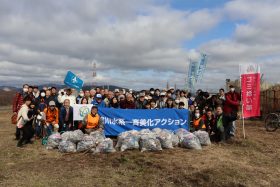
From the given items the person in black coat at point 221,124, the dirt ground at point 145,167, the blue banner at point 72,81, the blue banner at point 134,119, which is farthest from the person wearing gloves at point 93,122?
the person in black coat at point 221,124

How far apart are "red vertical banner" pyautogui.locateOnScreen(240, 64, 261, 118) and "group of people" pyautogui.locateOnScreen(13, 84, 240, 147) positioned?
12.2 inches

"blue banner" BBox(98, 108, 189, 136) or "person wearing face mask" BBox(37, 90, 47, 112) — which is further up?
"person wearing face mask" BBox(37, 90, 47, 112)

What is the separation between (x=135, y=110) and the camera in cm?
1119

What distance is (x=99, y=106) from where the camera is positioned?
11.5 meters

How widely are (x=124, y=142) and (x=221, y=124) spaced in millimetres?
3558

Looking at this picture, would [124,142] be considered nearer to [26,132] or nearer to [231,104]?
[26,132]

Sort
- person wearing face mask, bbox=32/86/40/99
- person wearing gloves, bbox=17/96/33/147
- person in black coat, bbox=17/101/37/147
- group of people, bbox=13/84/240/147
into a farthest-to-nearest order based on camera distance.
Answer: person wearing face mask, bbox=32/86/40/99
group of people, bbox=13/84/240/147
person in black coat, bbox=17/101/37/147
person wearing gloves, bbox=17/96/33/147

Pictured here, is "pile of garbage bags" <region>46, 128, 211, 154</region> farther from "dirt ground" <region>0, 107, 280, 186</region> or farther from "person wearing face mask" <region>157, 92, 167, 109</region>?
"person wearing face mask" <region>157, 92, 167, 109</region>

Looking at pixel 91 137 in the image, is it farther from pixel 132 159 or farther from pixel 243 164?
pixel 243 164

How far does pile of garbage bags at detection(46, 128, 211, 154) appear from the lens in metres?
9.22

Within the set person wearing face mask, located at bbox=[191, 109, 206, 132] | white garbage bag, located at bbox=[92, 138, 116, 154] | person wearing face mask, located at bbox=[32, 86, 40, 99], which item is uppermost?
person wearing face mask, located at bbox=[32, 86, 40, 99]

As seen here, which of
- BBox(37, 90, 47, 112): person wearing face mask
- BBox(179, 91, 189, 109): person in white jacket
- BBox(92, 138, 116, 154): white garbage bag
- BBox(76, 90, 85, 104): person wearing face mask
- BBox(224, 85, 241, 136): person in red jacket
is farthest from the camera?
BBox(179, 91, 189, 109): person in white jacket

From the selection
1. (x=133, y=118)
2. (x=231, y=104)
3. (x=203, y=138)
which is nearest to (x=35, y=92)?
(x=133, y=118)

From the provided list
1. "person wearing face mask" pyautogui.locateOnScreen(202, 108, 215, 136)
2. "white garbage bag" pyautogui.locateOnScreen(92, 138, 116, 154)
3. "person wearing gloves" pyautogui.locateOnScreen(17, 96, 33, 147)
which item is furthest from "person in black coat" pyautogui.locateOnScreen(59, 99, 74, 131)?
"person wearing face mask" pyautogui.locateOnScreen(202, 108, 215, 136)
